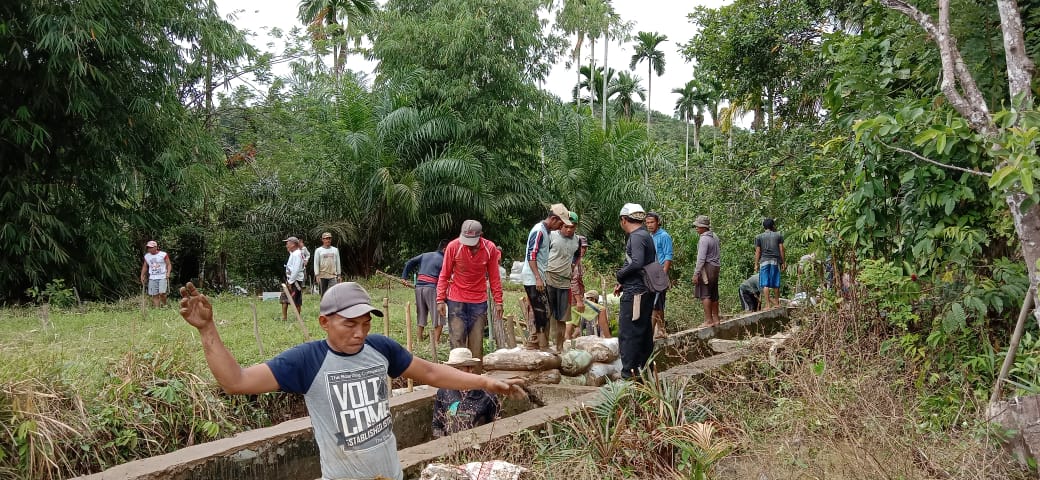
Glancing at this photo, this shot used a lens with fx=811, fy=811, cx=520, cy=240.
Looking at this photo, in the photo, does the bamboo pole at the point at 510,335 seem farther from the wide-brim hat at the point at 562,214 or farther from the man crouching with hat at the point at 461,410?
the man crouching with hat at the point at 461,410

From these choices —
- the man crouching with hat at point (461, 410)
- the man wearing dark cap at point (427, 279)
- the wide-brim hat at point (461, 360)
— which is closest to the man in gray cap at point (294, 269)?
the man wearing dark cap at point (427, 279)

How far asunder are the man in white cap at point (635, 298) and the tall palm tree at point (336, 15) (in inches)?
880

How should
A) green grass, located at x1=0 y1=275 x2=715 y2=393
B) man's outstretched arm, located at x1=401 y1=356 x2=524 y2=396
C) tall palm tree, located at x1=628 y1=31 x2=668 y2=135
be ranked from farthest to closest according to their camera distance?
tall palm tree, located at x1=628 y1=31 x2=668 y2=135 < green grass, located at x1=0 y1=275 x2=715 y2=393 < man's outstretched arm, located at x1=401 y1=356 x2=524 y2=396

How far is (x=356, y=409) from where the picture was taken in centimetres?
325

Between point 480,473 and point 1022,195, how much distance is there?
3.47 metres

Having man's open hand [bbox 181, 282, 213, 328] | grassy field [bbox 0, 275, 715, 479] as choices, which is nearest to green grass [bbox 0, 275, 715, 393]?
grassy field [bbox 0, 275, 715, 479]

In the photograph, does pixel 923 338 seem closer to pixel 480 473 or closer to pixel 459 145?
pixel 480 473

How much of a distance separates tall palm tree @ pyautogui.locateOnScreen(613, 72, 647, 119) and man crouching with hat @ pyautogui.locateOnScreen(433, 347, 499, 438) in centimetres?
4710

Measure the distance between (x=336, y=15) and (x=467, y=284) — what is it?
82.3 ft

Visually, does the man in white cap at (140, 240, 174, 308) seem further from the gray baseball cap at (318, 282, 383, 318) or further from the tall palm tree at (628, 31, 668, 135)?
the tall palm tree at (628, 31, 668, 135)

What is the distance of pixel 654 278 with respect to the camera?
7035 millimetres

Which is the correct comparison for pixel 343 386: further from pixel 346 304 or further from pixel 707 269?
pixel 707 269

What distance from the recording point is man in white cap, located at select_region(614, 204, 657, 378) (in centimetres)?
710

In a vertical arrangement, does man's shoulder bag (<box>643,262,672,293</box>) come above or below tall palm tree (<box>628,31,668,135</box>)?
below
